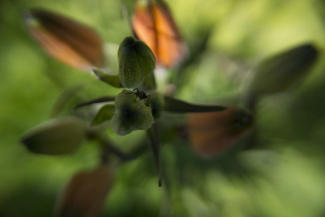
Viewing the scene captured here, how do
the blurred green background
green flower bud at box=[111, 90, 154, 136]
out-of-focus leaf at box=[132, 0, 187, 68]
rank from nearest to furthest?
green flower bud at box=[111, 90, 154, 136], out-of-focus leaf at box=[132, 0, 187, 68], the blurred green background

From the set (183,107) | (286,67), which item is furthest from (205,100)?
(183,107)

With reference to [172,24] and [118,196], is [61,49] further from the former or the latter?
[118,196]

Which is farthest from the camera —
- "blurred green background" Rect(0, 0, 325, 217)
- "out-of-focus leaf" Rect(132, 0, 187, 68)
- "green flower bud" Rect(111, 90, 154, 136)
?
"blurred green background" Rect(0, 0, 325, 217)

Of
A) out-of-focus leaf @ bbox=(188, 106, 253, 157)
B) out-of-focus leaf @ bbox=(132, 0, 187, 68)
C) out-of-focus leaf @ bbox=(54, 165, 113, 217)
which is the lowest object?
out-of-focus leaf @ bbox=(54, 165, 113, 217)

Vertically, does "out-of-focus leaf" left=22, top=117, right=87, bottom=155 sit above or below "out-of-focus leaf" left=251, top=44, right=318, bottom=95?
below

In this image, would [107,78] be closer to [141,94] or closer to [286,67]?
[141,94]

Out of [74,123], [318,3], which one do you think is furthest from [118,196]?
[318,3]

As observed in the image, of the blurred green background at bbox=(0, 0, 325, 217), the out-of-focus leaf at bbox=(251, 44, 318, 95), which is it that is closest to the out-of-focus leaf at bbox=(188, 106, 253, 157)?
the out-of-focus leaf at bbox=(251, 44, 318, 95)

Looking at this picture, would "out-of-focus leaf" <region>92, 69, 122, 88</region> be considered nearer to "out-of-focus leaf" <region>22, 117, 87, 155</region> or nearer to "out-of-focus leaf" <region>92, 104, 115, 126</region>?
"out-of-focus leaf" <region>92, 104, 115, 126</region>
